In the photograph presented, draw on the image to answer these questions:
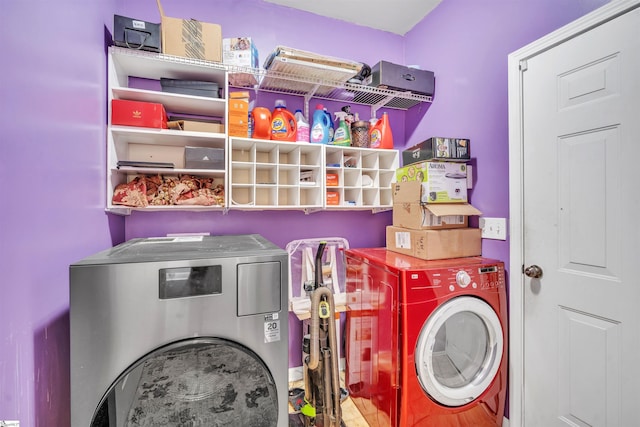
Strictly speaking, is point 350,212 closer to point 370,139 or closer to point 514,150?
point 370,139

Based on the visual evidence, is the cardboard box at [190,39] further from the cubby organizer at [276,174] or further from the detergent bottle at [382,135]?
the detergent bottle at [382,135]

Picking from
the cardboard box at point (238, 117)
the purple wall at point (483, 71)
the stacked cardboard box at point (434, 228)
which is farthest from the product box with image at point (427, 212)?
the cardboard box at point (238, 117)

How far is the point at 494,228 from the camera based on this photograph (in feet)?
5.86

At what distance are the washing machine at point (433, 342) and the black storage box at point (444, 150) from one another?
0.65m

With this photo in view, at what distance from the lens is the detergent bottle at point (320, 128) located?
202 centimetres

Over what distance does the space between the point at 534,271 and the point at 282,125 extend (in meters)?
1.72

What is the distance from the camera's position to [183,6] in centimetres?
194

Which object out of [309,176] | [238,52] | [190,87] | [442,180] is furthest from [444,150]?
[190,87]

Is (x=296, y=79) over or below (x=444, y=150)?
over

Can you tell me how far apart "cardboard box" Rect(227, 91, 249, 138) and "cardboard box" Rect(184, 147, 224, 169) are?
0.16 metres

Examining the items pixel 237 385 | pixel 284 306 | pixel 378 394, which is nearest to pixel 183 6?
pixel 284 306

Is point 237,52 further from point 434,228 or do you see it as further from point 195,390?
point 195,390

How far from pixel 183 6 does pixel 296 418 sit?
2797 millimetres

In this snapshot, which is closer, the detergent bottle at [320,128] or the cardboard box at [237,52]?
the cardboard box at [237,52]
